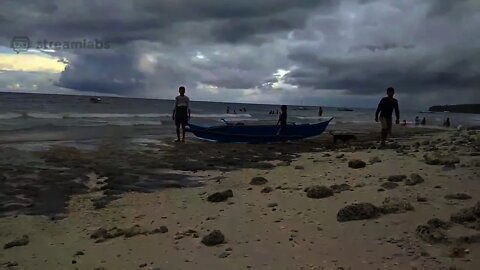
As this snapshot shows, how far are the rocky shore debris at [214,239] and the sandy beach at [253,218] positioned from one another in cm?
1

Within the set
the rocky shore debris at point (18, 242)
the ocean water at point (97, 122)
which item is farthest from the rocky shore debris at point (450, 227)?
the ocean water at point (97, 122)

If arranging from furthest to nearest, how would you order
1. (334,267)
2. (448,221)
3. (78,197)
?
(78,197) < (448,221) < (334,267)

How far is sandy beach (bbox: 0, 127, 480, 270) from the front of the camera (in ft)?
15.9

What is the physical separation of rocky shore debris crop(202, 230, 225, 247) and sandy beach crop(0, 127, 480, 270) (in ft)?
0.05

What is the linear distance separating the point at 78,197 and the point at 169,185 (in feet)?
6.69

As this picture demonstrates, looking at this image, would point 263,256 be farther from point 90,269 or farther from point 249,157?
point 249,157

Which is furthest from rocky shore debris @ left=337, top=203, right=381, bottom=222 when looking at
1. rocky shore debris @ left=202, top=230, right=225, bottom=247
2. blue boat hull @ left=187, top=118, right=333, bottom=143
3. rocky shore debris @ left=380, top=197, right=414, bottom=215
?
blue boat hull @ left=187, top=118, right=333, bottom=143

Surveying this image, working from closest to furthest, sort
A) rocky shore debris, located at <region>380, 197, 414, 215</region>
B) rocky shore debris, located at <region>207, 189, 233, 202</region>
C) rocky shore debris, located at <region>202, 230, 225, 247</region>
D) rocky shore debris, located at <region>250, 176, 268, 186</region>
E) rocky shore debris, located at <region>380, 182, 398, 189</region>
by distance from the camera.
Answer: rocky shore debris, located at <region>202, 230, 225, 247</region>
rocky shore debris, located at <region>380, 197, 414, 215</region>
rocky shore debris, located at <region>380, 182, 398, 189</region>
rocky shore debris, located at <region>207, 189, 233, 202</region>
rocky shore debris, located at <region>250, 176, 268, 186</region>

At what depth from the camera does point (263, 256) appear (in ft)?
16.2

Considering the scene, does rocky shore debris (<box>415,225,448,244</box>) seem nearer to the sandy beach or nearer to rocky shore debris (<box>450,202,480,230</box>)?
the sandy beach

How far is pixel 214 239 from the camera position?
5480 mm

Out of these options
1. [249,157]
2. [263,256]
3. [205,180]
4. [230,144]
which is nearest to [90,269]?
[263,256]

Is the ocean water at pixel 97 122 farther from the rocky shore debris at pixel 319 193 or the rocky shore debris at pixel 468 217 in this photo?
the rocky shore debris at pixel 468 217

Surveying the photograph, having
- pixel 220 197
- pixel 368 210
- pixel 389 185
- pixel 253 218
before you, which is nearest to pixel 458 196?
pixel 389 185
